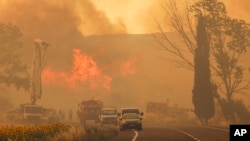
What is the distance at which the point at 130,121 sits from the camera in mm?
47094

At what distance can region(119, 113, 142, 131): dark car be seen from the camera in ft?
153

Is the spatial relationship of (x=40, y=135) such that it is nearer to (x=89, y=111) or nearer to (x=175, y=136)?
(x=175, y=136)

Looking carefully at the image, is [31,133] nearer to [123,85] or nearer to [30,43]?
[30,43]

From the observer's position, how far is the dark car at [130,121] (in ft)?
153

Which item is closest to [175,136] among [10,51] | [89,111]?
[89,111]

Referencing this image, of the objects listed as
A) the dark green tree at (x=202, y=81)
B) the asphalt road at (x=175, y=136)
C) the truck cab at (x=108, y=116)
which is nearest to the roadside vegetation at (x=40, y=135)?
the asphalt road at (x=175, y=136)

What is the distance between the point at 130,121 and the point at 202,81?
60.4ft

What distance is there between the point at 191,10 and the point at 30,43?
48032mm

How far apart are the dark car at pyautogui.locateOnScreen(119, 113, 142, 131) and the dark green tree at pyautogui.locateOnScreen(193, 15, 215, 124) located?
1602cm

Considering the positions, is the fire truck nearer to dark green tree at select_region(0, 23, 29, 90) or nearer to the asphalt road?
dark green tree at select_region(0, 23, 29, 90)

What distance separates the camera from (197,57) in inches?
2515

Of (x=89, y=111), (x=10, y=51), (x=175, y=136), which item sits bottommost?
(x=175, y=136)

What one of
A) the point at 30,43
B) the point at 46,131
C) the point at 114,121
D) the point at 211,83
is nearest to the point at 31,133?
the point at 46,131

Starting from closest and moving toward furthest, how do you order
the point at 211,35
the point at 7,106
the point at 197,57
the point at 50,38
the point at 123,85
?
the point at 197,57 < the point at 211,35 < the point at 7,106 < the point at 50,38 < the point at 123,85
